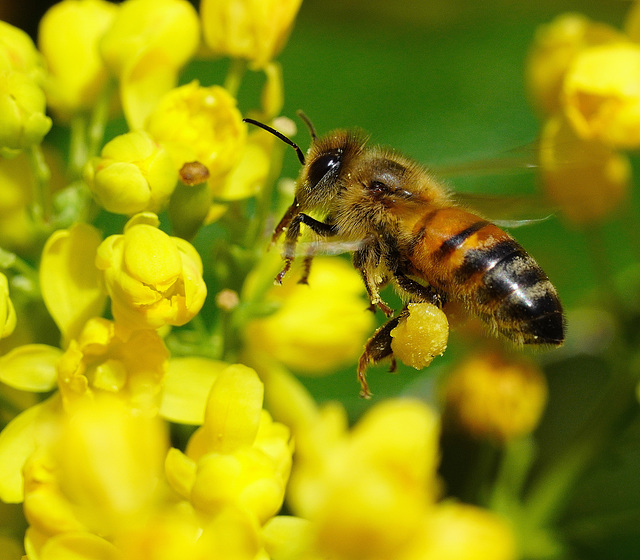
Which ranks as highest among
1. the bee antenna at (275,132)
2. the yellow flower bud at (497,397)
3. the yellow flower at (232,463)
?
the bee antenna at (275,132)

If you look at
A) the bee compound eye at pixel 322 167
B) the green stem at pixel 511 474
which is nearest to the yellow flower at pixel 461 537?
the green stem at pixel 511 474

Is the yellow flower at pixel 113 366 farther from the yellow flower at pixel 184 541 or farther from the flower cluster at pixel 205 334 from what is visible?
the yellow flower at pixel 184 541

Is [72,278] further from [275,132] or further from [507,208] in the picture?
[507,208]

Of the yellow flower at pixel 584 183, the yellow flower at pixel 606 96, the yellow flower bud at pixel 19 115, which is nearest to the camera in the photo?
the yellow flower bud at pixel 19 115

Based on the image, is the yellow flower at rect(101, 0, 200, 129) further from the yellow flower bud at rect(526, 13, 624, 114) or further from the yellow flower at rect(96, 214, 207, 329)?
the yellow flower bud at rect(526, 13, 624, 114)

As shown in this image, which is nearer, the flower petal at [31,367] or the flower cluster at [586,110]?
the flower petal at [31,367]

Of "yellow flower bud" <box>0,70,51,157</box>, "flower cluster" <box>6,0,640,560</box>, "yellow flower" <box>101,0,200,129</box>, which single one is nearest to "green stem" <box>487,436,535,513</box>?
"flower cluster" <box>6,0,640,560</box>

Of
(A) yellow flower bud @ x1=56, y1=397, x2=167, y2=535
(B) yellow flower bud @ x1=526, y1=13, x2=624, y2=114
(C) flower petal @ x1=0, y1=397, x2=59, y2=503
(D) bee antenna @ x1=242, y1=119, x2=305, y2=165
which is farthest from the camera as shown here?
(B) yellow flower bud @ x1=526, y1=13, x2=624, y2=114

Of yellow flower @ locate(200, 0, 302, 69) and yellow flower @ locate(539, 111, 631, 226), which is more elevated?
yellow flower @ locate(200, 0, 302, 69)
